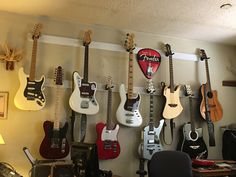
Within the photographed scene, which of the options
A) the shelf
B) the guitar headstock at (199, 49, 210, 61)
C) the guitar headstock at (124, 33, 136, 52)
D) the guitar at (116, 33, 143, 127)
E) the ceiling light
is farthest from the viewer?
the shelf

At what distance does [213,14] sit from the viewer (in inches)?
126

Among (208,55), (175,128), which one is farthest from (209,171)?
(208,55)

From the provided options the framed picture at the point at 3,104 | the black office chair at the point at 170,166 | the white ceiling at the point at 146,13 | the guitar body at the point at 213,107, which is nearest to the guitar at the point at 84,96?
the white ceiling at the point at 146,13

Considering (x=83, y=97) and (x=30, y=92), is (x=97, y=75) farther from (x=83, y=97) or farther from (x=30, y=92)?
(x=30, y=92)

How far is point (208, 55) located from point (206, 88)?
1.87 feet

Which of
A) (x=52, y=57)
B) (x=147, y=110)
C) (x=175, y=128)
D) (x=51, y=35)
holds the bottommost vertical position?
(x=175, y=128)

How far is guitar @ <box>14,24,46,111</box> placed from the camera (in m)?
3.13

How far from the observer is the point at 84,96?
11.0 ft

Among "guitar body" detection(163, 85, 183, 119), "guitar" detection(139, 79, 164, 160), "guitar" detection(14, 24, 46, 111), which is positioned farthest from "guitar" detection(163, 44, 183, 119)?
"guitar" detection(14, 24, 46, 111)

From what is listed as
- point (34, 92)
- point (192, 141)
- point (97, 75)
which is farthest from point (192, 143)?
point (34, 92)

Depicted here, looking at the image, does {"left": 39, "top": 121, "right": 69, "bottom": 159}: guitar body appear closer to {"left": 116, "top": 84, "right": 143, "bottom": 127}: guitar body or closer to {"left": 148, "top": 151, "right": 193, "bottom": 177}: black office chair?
{"left": 116, "top": 84, "right": 143, "bottom": 127}: guitar body

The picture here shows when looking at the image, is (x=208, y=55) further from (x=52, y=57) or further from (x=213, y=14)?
(x=52, y=57)

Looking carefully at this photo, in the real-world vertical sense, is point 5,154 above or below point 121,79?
below

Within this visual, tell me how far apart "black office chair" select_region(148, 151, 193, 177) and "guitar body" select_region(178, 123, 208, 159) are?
0.64 meters
